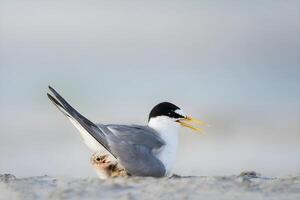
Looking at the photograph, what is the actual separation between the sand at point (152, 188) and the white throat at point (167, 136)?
592 mm

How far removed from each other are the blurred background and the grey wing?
4.31m

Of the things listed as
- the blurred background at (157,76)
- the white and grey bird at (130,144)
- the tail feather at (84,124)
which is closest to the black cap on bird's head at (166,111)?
Result: the white and grey bird at (130,144)

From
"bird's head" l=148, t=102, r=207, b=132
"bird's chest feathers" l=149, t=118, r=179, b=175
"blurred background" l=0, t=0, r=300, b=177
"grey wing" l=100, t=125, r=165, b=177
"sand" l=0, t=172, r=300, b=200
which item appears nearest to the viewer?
"sand" l=0, t=172, r=300, b=200

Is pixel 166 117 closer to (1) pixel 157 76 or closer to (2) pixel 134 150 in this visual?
(2) pixel 134 150

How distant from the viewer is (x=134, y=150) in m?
9.35

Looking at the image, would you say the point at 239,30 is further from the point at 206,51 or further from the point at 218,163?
the point at 218,163

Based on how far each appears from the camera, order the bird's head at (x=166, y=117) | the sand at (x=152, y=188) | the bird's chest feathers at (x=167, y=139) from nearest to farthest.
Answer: the sand at (x=152, y=188) → the bird's chest feathers at (x=167, y=139) → the bird's head at (x=166, y=117)

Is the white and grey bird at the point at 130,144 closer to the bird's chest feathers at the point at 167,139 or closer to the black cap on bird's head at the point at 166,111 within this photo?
the bird's chest feathers at the point at 167,139

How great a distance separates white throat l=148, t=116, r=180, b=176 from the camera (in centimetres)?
955

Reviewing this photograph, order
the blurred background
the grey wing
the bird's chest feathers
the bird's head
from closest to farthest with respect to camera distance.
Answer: the grey wing
the bird's chest feathers
the bird's head
the blurred background

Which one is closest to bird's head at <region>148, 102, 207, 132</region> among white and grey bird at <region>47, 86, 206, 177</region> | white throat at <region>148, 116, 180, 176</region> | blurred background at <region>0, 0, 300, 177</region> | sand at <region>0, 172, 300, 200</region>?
white throat at <region>148, 116, 180, 176</region>

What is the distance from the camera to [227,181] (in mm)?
8758

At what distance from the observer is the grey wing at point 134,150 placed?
929cm

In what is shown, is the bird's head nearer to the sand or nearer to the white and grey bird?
the white and grey bird
